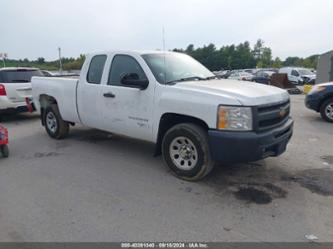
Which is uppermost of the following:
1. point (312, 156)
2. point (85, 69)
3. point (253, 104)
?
point (85, 69)

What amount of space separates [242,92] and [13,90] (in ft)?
24.5

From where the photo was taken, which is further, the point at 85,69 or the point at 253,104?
the point at 85,69

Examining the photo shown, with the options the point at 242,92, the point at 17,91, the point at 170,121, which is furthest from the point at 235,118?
the point at 17,91

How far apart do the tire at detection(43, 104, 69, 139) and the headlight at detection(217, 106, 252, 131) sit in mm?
4190

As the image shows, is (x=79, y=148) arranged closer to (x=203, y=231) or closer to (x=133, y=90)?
(x=133, y=90)

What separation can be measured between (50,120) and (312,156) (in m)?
5.63

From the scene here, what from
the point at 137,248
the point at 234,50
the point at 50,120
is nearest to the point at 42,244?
the point at 137,248

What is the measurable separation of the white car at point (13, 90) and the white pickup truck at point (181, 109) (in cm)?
373

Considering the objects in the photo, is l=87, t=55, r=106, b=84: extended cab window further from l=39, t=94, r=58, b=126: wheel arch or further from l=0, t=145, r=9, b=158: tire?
l=0, t=145, r=9, b=158: tire

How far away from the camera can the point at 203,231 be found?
10.1 ft

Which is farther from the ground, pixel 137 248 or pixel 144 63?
pixel 144 63

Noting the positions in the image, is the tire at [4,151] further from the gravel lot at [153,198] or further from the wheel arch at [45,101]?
the wheel arch at [45,101]

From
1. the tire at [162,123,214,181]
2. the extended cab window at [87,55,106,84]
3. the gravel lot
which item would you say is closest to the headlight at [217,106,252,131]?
the tire at [162,123,214,181]

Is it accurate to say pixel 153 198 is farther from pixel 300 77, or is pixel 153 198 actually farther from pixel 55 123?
pixel 300 77
